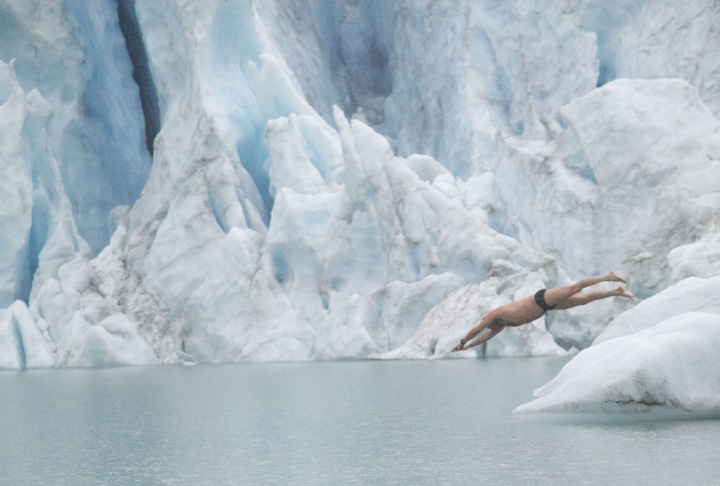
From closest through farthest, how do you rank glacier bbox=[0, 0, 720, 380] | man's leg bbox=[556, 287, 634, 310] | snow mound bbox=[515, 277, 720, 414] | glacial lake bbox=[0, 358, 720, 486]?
glacial lake bbox=[0, 358, 720, 486], man's leg bbox=[556, 287, 634, 310], snow mound bbox=[515, 277, 720, 414], glacier bbox=[0, 0, 720, 380]

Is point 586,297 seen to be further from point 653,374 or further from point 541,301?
point 653,374

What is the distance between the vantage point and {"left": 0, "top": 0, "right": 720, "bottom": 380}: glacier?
20844 mm

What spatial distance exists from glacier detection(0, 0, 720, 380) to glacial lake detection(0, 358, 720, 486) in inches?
308

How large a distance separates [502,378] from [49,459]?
731 cm

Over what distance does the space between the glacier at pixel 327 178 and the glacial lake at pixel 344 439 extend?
7.82 meters

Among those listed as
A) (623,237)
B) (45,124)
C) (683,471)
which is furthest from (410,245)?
(683,471)

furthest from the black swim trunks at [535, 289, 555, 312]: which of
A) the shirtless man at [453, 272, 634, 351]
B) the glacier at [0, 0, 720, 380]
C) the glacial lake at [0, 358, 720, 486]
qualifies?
the glacier at [0, 0, 720, 380]

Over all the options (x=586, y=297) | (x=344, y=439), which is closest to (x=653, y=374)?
(x=586, y=297)

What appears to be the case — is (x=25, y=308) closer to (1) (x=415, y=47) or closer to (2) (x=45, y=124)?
(2) (x=45, y=124)

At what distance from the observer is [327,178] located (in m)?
25.5

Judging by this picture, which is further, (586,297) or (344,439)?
(344,439)

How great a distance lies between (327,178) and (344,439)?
59.0 ft

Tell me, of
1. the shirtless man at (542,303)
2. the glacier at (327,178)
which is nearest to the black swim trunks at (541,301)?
the shirtless man at (542,303)

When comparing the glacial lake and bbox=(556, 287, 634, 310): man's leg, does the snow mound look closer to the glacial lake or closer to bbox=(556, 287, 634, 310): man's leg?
the glacial lake
